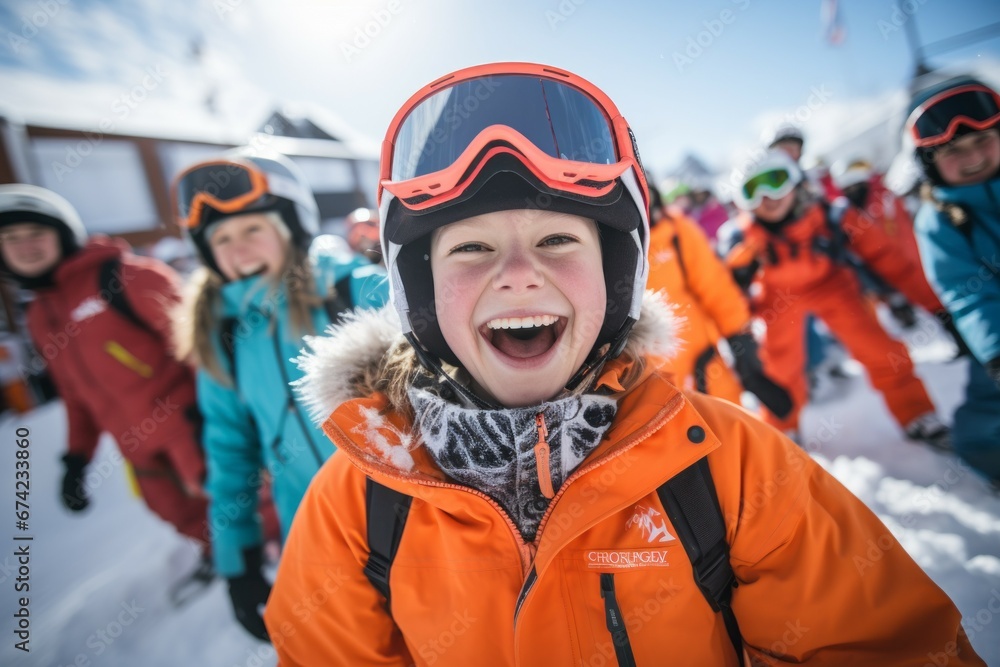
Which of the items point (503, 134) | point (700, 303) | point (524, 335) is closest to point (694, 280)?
point (700, 303)

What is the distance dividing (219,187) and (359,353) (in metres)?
1.74

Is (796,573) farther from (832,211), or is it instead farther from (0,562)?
(0,562)

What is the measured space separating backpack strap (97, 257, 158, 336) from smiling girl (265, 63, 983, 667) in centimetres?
279

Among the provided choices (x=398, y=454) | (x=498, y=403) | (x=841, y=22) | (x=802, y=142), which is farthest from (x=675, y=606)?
(x=841, y=22)

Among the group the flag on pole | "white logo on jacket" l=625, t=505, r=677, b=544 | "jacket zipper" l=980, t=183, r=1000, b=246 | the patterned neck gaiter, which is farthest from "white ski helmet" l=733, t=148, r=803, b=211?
the flag on pole

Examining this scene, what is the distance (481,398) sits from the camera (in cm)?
136

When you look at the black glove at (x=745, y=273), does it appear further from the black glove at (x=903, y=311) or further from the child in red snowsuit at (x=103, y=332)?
the child in red snowsuit at (x=103, y=332)

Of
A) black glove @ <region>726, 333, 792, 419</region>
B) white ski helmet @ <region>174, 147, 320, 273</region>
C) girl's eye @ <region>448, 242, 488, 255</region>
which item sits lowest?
black glove @ <region>726, 333, 792, 419</region>

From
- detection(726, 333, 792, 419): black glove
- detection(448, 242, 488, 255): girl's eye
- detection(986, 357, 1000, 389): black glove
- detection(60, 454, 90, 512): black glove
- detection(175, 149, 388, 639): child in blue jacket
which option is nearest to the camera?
detection(448, 242, 488, 255): girl's eye

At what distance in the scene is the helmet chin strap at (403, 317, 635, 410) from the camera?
1360mm

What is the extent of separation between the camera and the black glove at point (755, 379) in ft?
9.34

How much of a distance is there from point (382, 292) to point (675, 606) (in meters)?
1.85

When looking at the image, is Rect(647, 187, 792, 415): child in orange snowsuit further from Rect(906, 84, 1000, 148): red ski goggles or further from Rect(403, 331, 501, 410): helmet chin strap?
Rect(403, 331, 501, 410): helmet chin strap

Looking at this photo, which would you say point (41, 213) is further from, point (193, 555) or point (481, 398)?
point (481, 398)
